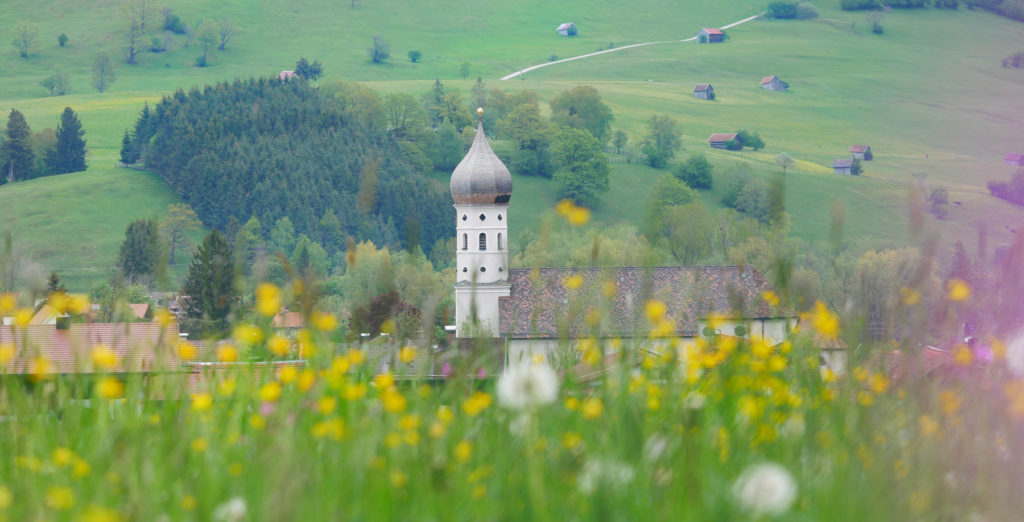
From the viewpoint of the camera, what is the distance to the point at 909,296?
14.5 feet

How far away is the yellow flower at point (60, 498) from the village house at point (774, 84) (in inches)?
6820

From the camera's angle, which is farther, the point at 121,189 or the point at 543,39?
the point at 543,39

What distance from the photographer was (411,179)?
125000 millimetres

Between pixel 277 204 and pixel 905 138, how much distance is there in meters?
79.8

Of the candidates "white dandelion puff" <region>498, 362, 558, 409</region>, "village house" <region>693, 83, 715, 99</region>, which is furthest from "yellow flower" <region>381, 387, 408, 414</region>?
"village house" <region>693, 83, 715, 99</region>

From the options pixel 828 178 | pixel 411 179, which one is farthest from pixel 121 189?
pixel 828 178

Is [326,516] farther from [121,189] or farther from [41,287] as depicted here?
[121,189]

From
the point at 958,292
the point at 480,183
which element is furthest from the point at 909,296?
the point at 480,183

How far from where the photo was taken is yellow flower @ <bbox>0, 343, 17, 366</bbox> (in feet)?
14.4

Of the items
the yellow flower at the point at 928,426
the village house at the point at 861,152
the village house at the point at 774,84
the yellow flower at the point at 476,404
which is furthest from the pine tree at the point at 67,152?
the yellow flower at the point at 928,426

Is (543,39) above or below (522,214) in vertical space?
above

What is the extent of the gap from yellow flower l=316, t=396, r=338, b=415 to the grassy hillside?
101 m

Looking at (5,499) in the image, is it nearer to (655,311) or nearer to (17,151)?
(655,311)

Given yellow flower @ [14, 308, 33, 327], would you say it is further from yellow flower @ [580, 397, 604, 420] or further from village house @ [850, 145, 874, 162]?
village house @ [850, 145, 874, 162]
